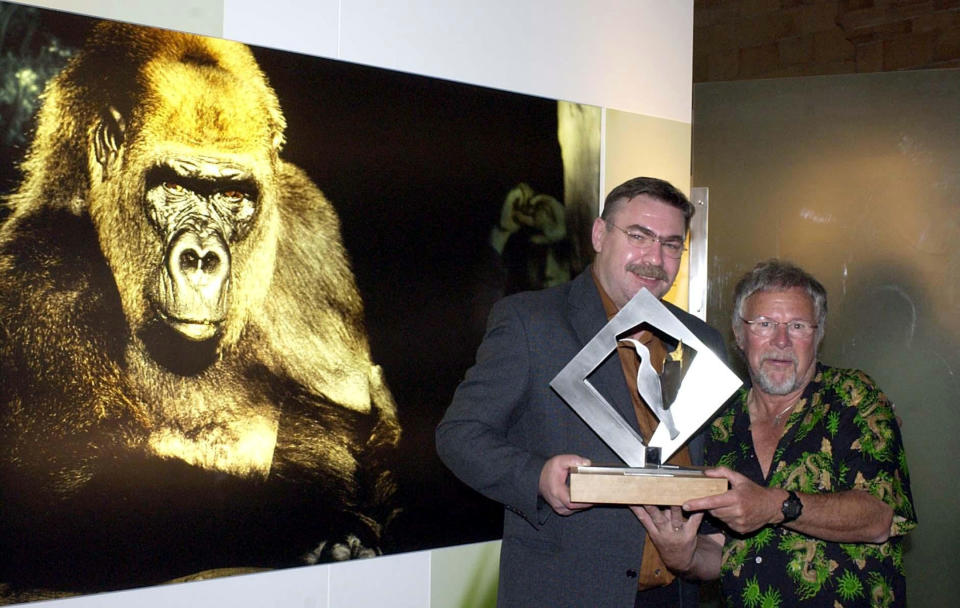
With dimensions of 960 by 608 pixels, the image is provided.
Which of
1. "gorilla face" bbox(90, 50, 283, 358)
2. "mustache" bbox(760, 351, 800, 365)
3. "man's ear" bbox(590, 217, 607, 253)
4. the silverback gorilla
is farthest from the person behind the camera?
"man's ear" bbox(590, 217, 607, 253)

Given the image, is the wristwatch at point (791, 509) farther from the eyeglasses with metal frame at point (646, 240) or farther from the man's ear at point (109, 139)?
the man's ear at point (109, 139)

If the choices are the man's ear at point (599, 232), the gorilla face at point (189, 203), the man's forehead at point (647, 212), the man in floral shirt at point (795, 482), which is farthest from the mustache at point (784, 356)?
the gorilla face at point (189, 203)

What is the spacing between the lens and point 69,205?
2777mm

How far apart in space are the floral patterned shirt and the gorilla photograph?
135 centimetres

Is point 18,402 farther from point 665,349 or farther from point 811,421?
point 811,421

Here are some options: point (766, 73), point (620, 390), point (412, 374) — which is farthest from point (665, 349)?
point (766, 73)

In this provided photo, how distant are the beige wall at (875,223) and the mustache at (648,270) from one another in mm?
2656

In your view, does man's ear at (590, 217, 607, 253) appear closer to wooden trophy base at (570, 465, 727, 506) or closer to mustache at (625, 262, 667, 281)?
mustache at (625, 262, 667, 281)

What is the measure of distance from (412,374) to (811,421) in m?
1.48

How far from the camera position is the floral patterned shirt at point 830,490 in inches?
95.4

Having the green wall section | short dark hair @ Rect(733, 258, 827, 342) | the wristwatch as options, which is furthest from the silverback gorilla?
the wristwatch

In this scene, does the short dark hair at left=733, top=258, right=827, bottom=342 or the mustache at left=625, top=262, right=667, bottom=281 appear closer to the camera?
the short dark hair at left=733, top=258, right=827, bottom=342

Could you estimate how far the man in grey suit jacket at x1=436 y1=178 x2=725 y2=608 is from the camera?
2.62 metres

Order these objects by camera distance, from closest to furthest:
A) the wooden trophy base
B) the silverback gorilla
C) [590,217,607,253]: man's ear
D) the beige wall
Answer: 1. the wooden trophy base
2. the silverback gorilla
3. [590,217,607,253]: man's ear
4. the beige wall
